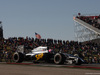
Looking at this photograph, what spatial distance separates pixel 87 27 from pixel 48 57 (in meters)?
29.9

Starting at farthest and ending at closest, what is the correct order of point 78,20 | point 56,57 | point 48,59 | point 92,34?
point 78,20 → point 92,34 → point 48,59 → point 56,57

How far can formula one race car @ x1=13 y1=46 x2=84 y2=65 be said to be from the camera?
55.4 feet

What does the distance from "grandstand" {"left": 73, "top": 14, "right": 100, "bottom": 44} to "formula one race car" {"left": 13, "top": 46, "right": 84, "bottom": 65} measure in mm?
26008

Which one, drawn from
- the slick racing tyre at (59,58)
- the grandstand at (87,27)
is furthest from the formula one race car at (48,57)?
the grandstand at (87,27)

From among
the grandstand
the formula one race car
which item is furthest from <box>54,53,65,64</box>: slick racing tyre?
the grandstand

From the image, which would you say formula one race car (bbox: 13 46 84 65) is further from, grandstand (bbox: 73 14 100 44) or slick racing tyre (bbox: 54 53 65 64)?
grandstand (bbox: 73 14 100 44)

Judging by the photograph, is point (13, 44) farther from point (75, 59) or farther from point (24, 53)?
point (75, 59)

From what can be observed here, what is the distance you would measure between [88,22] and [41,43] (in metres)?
17.3

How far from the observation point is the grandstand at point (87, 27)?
44.0 metres

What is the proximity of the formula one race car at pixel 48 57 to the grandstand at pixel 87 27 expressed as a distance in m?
26.0

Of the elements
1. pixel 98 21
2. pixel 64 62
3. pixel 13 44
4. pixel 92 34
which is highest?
pixel 98 21

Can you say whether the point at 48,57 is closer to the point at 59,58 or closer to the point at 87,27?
the point at 59,58

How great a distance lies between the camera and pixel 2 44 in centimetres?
3353

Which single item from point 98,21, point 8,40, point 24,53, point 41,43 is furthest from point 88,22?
point 24,53
